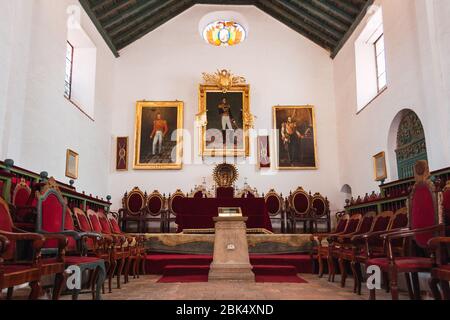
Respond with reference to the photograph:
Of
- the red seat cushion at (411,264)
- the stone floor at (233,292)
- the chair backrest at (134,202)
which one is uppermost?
the chair backrest at (134,202)

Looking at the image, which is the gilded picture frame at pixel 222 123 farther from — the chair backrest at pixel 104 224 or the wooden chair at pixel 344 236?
the chair backrest at pixel 104 224

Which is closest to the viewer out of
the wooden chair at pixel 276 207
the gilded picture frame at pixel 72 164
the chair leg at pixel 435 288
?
the chair leg at pixel 435 288

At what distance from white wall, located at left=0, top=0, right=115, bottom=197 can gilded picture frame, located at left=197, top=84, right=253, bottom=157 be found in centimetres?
289

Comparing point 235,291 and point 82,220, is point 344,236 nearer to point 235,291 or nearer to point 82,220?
point 235,291

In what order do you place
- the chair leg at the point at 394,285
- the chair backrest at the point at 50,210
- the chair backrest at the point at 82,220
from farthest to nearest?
the chair backrest at the point at 82,220 → the chair backrest at the point at 50,210 → the chair leg at the point at 394,285

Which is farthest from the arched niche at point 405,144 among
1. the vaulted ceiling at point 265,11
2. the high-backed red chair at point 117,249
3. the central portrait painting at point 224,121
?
the high-backed red chair at point 117,249

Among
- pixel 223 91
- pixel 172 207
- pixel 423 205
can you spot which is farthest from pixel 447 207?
pixel 223 91

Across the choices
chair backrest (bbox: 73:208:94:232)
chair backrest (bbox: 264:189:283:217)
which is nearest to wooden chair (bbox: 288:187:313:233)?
chair backrest (bbox: 264:189:283:217)

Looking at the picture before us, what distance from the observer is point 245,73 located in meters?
11.2

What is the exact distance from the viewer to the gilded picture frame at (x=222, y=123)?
35.2 ft

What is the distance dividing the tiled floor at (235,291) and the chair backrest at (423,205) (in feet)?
2.84

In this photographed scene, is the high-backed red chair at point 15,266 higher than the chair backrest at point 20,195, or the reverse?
the chair backrest at point 20,195

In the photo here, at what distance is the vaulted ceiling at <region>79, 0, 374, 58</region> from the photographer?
31.0 ft

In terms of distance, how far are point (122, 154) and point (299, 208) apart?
4840 millimetres
